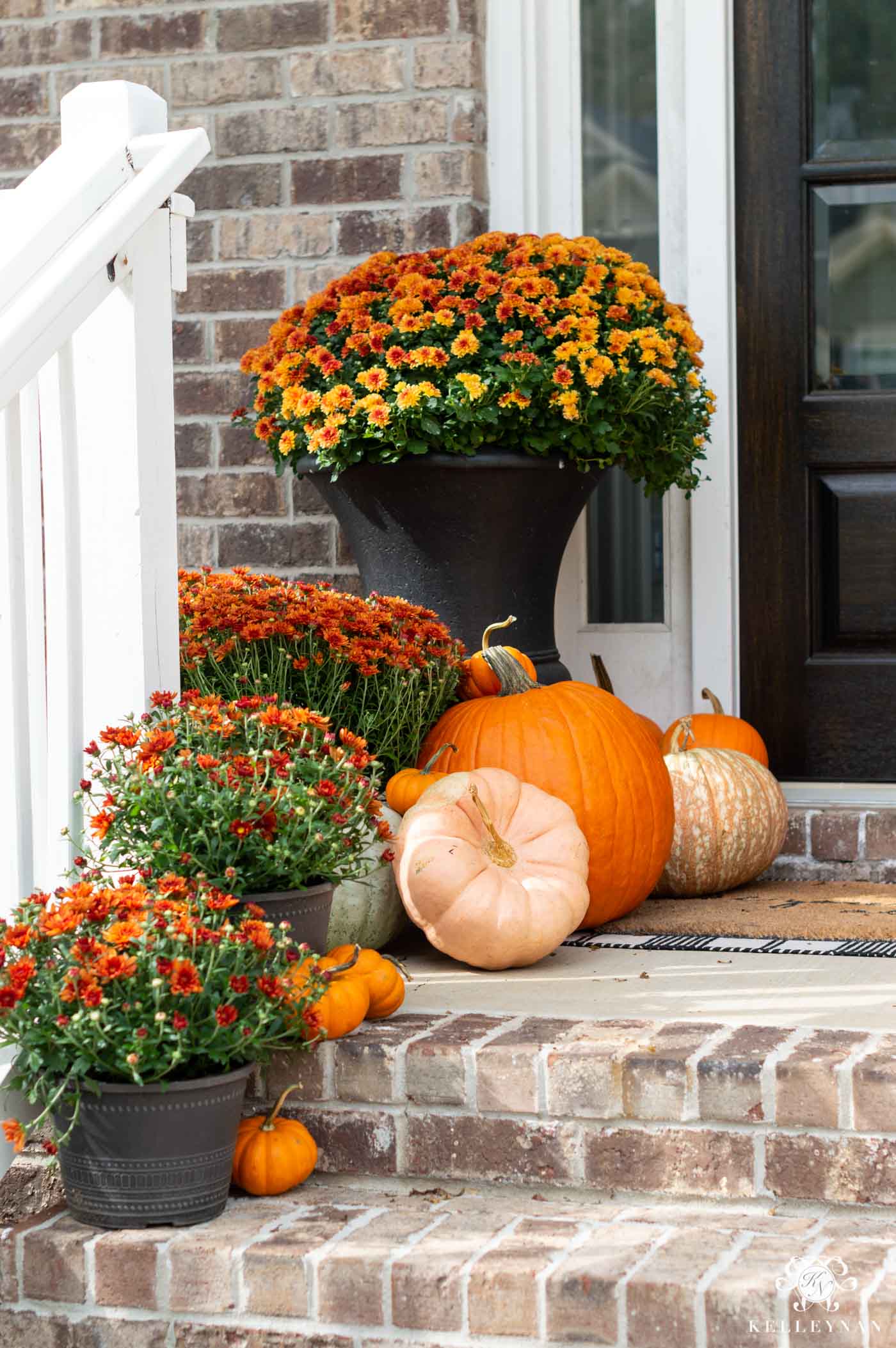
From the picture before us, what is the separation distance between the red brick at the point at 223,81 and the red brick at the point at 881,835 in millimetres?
2069

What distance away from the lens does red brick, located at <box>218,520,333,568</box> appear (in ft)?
11.8

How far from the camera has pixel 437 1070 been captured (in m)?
2.00

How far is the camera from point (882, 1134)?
5.99 feet

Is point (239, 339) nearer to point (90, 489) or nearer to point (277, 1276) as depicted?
point (90, 489)

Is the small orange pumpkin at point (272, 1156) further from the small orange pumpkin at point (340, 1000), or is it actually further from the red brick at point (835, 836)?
the red brick at point (835, 836)

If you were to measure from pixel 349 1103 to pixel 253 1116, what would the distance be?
13 cm

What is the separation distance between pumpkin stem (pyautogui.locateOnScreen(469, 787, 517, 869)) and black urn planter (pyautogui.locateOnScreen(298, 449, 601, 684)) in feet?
2.12

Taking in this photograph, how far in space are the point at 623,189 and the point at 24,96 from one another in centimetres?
145

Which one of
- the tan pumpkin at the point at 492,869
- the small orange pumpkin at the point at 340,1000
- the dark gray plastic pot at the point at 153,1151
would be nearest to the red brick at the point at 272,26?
the tan pumpkin at the point at 492,869

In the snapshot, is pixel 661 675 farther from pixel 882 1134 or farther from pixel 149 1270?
pixel 149 1270

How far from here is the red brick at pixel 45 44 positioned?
146 inches

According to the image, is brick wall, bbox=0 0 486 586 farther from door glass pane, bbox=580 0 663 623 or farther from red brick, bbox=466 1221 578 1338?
red brick, bbox=466 1221 578 1338

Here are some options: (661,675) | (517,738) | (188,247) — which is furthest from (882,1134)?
(188,247)

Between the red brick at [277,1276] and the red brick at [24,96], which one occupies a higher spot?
the red brick at [24,96]
